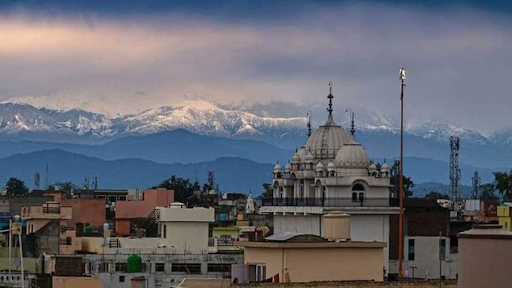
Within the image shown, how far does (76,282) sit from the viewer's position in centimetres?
5678

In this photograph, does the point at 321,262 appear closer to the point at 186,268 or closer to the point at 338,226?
the point at 338,226

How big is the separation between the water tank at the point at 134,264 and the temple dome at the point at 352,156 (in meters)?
11.6

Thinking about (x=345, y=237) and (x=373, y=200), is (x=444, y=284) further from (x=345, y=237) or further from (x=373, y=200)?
(x=373, y=200)

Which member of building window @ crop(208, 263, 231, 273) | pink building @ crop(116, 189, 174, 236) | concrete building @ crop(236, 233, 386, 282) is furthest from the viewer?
pink building @ crop(116, 189, 174, 236)

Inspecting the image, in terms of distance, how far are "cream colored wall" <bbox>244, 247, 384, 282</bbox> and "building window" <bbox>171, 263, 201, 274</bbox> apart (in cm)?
1922

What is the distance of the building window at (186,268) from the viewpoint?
215 ft

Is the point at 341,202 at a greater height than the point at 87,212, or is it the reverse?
the point at 341,202

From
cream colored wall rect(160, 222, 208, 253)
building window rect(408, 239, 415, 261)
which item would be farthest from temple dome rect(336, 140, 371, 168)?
cream colored wall rect(160, 222, 208, 253)

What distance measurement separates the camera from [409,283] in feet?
125

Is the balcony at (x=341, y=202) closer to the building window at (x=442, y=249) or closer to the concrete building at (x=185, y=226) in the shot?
the building window at (x=442, y=249)

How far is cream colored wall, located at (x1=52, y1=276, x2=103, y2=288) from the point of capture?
56375 mm

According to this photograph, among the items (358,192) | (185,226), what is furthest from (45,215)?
(358,192)

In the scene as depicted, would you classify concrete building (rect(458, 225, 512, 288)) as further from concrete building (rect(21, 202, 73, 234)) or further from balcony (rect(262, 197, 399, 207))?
concrete building (rect(21, 202, 73, 234))

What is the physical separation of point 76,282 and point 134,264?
308 inches
